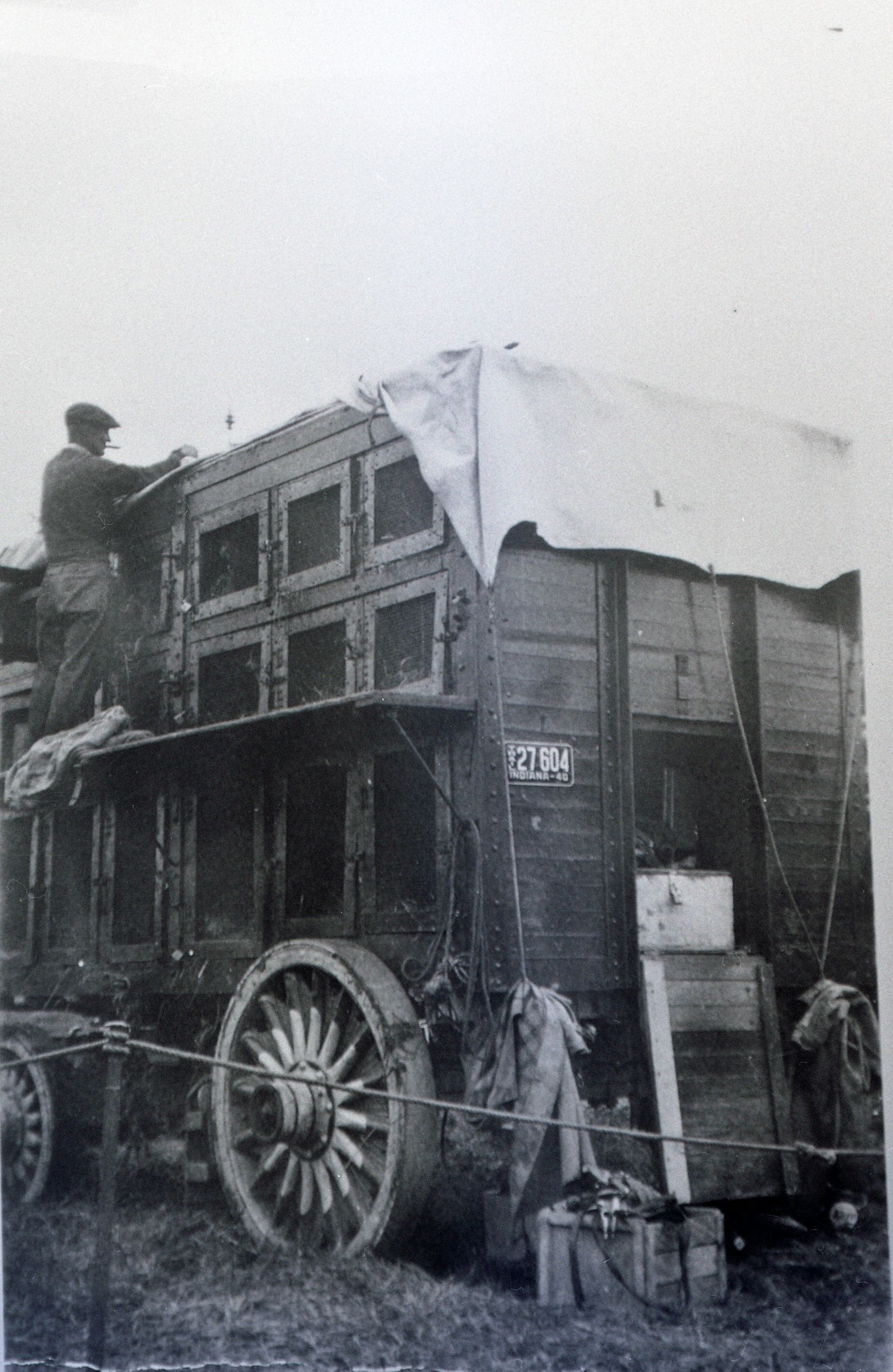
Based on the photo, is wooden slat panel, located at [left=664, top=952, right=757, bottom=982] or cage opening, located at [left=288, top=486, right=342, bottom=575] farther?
cage opening, located at [left=288, top=486, right=342, bottom=575]

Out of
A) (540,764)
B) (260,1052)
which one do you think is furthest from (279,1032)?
(540,764)

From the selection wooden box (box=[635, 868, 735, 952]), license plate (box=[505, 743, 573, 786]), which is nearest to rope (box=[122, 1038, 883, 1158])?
wooden box (box=[635, 868, 735, 952])

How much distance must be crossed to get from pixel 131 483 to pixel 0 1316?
8.72 feet

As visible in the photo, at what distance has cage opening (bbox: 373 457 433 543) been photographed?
4148 millimetres

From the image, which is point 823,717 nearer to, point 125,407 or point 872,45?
point 872,45

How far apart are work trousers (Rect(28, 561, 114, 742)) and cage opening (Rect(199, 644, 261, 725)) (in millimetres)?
374

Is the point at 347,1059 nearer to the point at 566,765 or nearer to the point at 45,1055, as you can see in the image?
the point at 45,1055

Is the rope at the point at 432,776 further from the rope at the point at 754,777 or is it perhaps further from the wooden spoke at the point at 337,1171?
the wooden spoke at the point at 337,1171

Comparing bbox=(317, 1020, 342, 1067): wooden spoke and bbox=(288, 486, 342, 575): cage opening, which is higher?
bbox=(288, 486, 342, 575): cage opening

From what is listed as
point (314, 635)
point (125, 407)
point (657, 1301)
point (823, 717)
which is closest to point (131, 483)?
point (125, 407)

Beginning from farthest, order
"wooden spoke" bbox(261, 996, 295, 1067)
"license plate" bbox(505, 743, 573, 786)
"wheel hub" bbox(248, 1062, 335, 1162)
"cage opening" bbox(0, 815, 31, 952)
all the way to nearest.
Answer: "cage opening" bbox(0, 815, 31, 952)
"wooden spoke" bbox(261, 996, 295, 1067)
"wheel hub" bbox(248, 1062, 335, 1162)
"license plate" bbox(505, 743, 573, 786)

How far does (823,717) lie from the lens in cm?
422

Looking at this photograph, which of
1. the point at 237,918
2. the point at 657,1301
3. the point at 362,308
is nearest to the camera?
the point at 657,1301

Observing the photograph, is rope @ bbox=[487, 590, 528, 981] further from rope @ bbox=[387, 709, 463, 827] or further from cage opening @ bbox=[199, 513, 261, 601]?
cage opening @ bbox=[199, 513, 261, 601]
